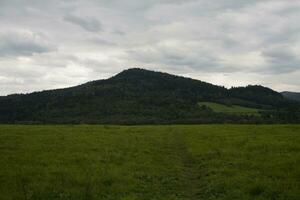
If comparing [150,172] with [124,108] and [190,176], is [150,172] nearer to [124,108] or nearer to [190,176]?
[190,176]

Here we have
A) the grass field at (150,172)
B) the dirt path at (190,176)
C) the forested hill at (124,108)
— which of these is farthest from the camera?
the forested hill at (124,108)

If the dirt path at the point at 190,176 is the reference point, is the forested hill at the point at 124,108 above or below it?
above

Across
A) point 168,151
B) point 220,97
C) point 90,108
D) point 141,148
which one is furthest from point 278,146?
point 220,97

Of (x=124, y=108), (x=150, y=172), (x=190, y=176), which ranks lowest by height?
(x=190, y=176)

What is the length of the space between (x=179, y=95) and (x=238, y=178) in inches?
7136

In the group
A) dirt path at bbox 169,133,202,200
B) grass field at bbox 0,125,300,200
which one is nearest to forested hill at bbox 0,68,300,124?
dirt path at bbox 169,133,202,200

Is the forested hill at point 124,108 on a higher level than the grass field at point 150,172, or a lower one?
higher

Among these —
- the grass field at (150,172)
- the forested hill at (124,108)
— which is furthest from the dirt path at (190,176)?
the forested hill at (124,108)

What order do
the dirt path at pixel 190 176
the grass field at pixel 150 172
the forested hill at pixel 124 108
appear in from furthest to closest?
the forested hill at pixel 124 108 → the dirt path at pixel 190 176 → the grass field at pixel 150 172

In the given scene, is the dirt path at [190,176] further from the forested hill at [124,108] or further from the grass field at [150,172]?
the forested hill at [124,108]

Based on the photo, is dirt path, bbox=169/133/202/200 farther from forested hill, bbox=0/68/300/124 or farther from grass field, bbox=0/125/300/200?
forested hill, bbox=0/68/300/124

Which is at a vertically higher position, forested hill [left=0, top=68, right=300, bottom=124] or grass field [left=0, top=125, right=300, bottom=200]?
forested hill [left=0, top=68, right=300, bottom=124]

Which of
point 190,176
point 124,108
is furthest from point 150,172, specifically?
point 124,108

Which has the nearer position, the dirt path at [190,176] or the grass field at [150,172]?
the grass field at [150,172]
